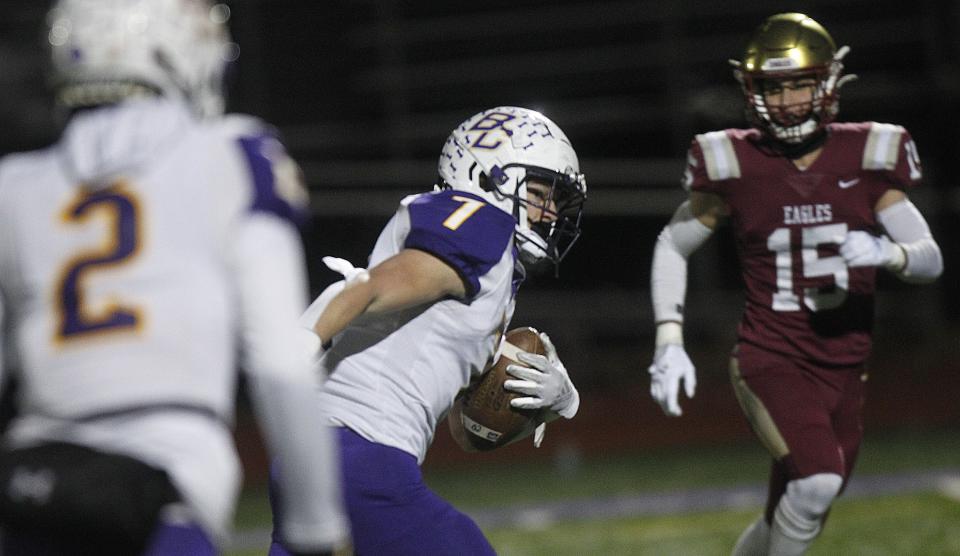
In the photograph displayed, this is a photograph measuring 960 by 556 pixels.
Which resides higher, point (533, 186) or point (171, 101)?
point (171, 101)

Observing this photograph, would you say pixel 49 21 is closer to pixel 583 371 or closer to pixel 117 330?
pixel 117 330

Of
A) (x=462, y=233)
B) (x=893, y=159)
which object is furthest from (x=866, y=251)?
(x=462, y=233)

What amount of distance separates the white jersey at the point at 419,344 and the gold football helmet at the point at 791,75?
131cm

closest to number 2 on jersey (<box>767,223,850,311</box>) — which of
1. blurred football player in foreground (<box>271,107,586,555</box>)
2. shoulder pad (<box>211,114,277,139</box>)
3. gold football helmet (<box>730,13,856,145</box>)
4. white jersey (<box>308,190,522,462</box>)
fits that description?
gold football helmet (<box>730,13,856,145</box>)

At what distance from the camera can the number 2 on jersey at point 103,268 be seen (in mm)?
1797

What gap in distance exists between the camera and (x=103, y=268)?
181cm

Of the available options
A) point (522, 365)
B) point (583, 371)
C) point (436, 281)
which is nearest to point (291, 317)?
point (436, 281)

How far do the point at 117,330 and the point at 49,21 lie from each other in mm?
496

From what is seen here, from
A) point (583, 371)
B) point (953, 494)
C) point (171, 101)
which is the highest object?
point (171, 101)

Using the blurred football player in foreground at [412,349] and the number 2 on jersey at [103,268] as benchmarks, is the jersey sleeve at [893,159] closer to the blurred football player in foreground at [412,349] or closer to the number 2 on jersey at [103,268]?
the blurred football player in foreground at [412,349]

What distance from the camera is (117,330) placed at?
1795 millimetres

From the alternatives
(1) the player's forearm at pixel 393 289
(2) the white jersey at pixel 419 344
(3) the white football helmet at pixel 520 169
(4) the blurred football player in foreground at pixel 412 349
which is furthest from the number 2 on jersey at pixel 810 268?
(1) the player's forearm at pixel 393 289

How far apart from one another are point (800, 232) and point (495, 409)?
4.07ft

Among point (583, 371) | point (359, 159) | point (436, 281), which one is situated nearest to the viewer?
point (436, 281)
